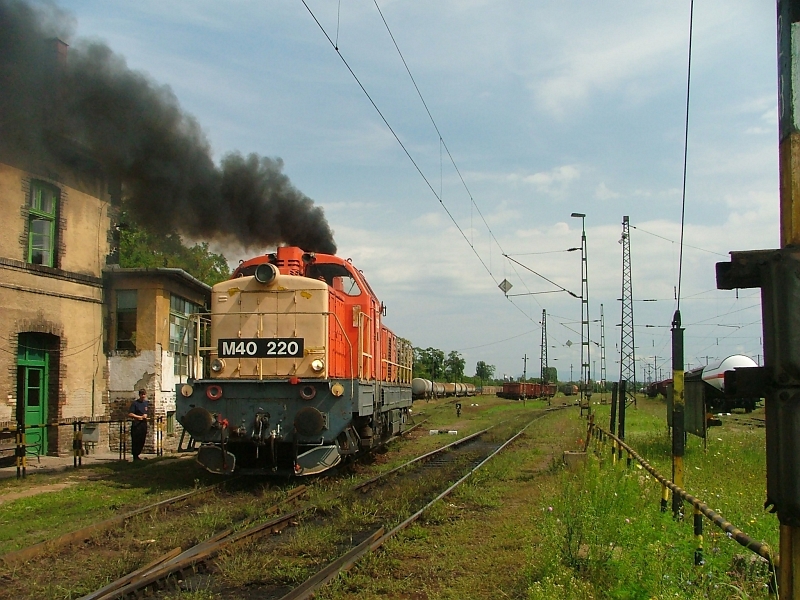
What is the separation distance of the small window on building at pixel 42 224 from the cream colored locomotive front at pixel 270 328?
5858mm

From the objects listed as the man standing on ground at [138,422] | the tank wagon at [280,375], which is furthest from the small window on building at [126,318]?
the tank wagon at [280,375]

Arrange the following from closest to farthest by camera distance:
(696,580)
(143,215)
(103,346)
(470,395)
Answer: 1. (696,580)
2. (143,215)
3. (103,346)
4. (470,395)

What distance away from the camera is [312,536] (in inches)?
304

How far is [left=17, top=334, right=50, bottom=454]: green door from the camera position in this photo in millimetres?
14922

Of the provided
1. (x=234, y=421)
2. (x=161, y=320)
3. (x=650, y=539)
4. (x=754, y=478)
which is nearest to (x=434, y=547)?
(x=650, y=539)

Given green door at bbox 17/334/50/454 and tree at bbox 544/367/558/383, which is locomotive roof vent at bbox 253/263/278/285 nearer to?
green door at bbox 17/334/50/454

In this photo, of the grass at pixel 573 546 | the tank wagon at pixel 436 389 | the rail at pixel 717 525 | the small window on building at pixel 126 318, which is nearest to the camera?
the rail at pixel 717 525

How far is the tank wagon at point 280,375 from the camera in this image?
11.0m

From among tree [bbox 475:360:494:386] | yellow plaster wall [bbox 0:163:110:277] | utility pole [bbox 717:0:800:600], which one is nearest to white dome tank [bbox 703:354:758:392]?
yellow plaster wall [bbox 0:163:110:277]

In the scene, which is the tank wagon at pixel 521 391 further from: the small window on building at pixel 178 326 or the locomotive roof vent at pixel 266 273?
the locomotive roof vent at pixel 266 273

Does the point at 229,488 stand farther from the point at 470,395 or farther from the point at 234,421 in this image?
the point at 470,395

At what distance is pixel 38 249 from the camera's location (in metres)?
15.4

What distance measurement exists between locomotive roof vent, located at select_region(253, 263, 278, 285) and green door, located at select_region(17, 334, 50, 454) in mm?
6565

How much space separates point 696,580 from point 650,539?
1336mm
